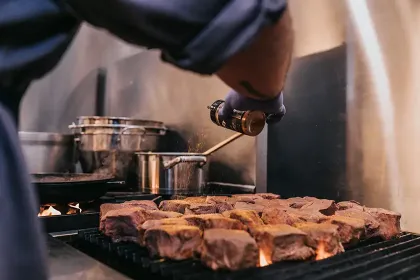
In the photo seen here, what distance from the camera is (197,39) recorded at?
0.61 meters

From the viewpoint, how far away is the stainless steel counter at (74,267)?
88cm

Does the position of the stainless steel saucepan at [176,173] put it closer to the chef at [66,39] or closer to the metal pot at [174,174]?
the metal pot at [174,174]

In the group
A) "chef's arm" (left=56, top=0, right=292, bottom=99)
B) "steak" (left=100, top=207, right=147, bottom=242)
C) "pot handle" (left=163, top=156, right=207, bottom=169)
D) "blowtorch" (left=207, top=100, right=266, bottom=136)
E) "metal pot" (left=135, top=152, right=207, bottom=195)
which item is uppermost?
"chef's arm" (left=56, top=0, right=292, bottom=99)

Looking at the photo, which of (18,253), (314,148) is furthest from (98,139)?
(18,253)

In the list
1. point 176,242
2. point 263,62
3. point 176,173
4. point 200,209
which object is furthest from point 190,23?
point 176,173

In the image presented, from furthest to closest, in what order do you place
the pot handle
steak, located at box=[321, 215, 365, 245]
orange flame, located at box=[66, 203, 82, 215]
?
1. the pot handle
2. orange flame, located at box=[66, 203, 82, 215]
3. steak, located at box=[321, 215, 365, 245]

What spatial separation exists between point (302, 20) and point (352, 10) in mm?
237

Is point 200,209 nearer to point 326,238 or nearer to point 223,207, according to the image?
point 223,207

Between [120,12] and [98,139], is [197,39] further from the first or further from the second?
[98,139]

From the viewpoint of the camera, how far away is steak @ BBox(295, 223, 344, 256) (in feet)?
3.27

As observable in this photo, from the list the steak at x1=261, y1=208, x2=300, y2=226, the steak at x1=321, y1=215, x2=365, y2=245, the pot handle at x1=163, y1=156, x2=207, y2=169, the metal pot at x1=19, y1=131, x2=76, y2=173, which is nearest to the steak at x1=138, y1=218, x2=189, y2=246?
the steak at x1=261, y1=208, x2=300, y2=226

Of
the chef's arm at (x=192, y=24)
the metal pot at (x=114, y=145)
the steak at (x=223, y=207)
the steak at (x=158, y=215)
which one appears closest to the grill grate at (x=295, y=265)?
the steak at (x=158, y=215)

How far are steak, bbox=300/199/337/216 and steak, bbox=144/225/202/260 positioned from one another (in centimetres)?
48

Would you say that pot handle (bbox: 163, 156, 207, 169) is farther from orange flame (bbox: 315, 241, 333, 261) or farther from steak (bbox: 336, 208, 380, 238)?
orange flame (bbox: 315, 241, 333, 261)
